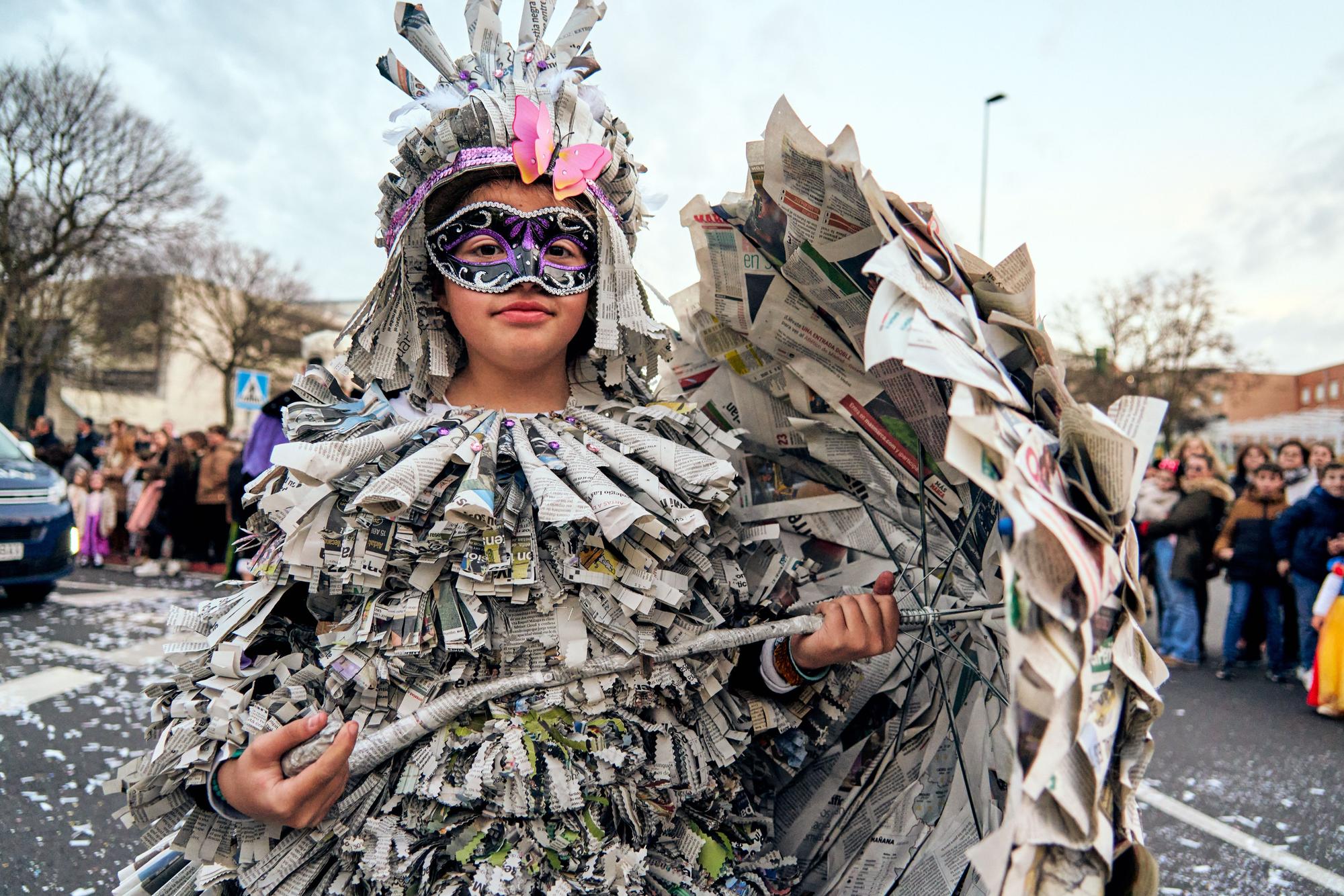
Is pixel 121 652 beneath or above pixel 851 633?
beneath

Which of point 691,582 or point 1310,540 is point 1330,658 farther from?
point 691,582

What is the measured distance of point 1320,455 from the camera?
581cm

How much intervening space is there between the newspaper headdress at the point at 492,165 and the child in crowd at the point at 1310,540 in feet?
16.3

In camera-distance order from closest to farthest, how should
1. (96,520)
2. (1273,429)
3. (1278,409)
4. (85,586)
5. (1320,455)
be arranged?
(1320,455) < (85,586) < (96,520) < (1273,429) < (1278,409)

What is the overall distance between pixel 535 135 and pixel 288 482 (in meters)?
0.72

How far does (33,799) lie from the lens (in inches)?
117

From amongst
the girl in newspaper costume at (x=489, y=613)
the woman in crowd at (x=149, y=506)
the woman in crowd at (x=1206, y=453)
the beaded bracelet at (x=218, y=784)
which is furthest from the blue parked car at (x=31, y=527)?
the woman in crowd at (x=1206, y=453)

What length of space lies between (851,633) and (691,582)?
0.28 m

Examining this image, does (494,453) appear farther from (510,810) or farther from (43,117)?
(43,117)

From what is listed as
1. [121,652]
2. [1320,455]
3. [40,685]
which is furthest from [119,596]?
[1320,455]

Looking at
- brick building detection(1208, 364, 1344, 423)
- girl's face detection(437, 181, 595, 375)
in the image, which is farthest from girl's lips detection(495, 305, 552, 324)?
brick building detection(1208, 364, 1344, 423)

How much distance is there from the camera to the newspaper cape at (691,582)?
2.93 feet

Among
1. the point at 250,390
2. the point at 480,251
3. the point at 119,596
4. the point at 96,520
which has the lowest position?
the point at 119,596

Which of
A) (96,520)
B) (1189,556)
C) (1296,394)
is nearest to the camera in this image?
(1189,556)
